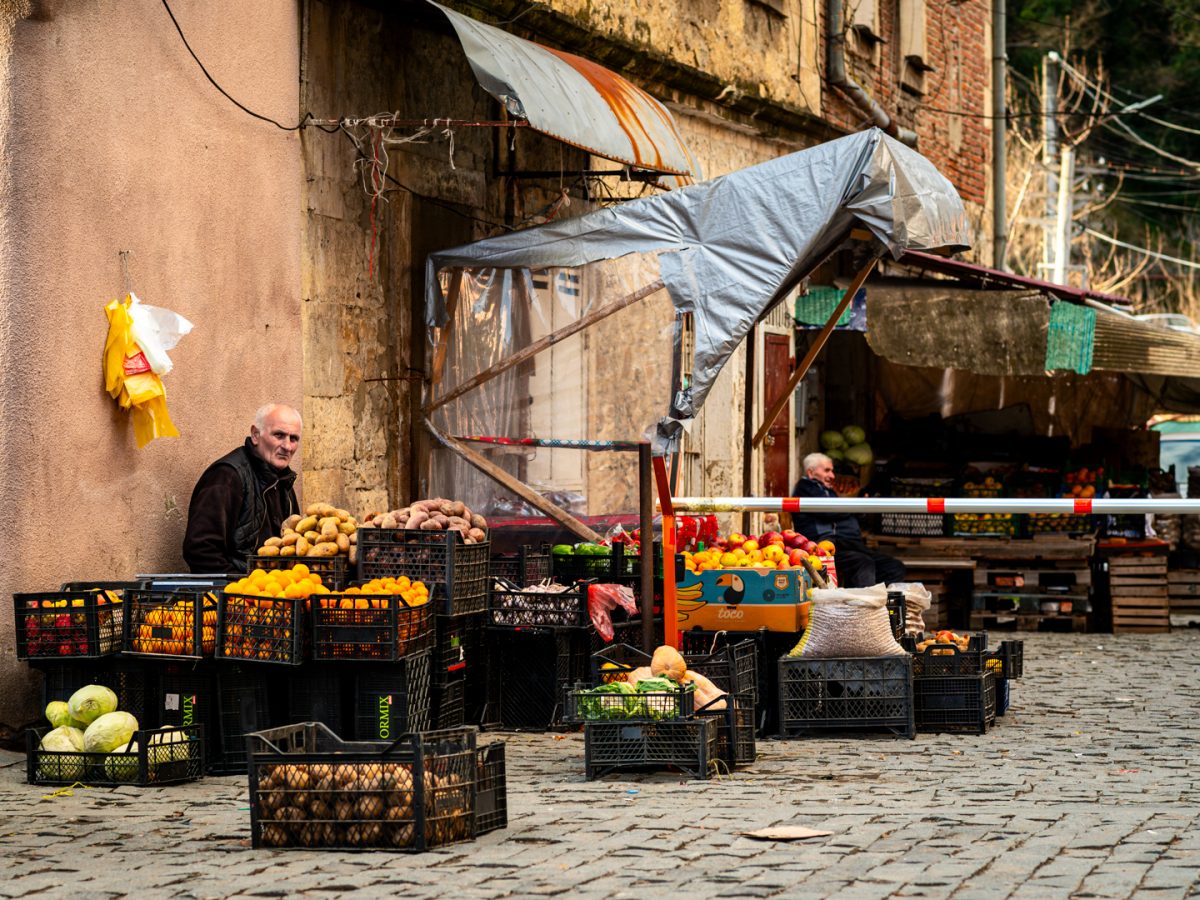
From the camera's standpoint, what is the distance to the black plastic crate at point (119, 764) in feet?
26.3

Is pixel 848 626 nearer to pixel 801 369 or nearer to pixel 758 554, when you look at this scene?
pixel 758 554

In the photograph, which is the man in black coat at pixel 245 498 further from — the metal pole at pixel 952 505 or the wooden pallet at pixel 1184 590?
the wooden pallet at pixel 1184 590

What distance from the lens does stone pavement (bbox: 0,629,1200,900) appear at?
579 cm

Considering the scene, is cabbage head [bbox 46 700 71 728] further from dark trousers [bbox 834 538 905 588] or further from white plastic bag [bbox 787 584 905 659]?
dark trousers [bbox 834 538 905 588]

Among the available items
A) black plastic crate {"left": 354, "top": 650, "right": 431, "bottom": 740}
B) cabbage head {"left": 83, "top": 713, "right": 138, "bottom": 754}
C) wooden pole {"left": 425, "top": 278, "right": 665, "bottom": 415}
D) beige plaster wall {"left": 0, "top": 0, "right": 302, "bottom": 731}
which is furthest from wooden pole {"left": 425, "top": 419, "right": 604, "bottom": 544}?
cabbage head {"left": 83, "top": 713, "right": 138, "bottom": 754}

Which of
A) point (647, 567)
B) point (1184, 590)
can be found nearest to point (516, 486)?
point (647, 567)

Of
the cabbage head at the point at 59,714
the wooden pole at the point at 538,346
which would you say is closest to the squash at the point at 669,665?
the cabbage head at the point at 59,714

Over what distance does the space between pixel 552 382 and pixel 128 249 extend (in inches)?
171

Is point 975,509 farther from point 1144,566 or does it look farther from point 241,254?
point 1144,566

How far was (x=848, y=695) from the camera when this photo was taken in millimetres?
9773

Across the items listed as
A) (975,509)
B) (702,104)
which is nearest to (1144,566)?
(702,104)

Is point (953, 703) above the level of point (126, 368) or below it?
below

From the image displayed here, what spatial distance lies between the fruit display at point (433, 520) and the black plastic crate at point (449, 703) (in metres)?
0.73

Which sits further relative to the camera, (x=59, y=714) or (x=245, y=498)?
(x=245, y=498)
